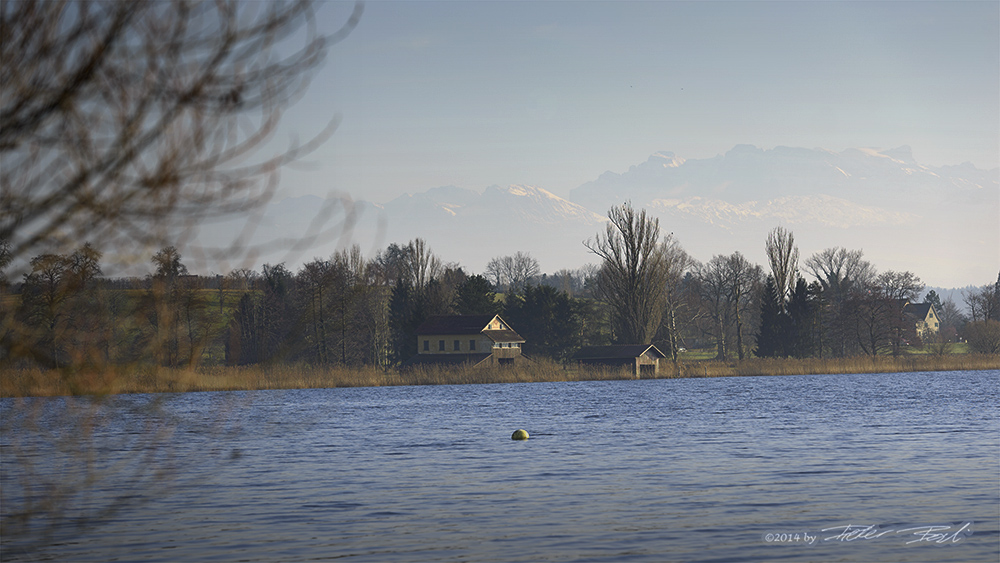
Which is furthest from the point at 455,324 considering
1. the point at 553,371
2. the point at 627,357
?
the point at 627,357

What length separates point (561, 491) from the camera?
21750 mm

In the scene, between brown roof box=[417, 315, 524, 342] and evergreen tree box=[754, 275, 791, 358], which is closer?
brown roof box=[417, 315, 524, 342]

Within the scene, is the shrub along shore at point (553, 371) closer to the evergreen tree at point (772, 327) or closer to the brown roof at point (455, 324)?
the brown roof at point (455, 324)

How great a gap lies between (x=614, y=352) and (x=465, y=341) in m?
16.0

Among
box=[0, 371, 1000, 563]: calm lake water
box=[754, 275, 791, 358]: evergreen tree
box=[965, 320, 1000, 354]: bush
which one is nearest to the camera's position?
box=[0, 371, 1000, 563]: calm lake water

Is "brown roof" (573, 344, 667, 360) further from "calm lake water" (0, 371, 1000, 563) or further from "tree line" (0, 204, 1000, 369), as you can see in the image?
"calm lake water" (0, 371, 1000, 563)

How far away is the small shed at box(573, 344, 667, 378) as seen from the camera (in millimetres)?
96312

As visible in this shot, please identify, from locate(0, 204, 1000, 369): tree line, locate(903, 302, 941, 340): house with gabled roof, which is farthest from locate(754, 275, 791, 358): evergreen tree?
locate(903, 302, 941, 340): house with gabled roof

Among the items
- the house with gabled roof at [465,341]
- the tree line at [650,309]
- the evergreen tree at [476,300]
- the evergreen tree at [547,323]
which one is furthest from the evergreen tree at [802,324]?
the evergreen tree at [476,300]

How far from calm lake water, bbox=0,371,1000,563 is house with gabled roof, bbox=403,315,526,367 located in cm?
5618

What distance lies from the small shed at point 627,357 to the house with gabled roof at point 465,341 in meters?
7.17

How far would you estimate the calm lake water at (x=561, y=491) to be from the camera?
15281 mm

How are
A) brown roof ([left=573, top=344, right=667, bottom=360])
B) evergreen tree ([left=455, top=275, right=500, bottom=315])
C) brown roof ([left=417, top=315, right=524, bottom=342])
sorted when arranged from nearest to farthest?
brown roof ([left=573, top=344, right=667, bottom=360])
brown roof ([left=417, top=315, right=524, bottom=342])
evergreen tree ([left=455, top=275, right=500, bottom=315])

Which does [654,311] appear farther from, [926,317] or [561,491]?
[926,317]
